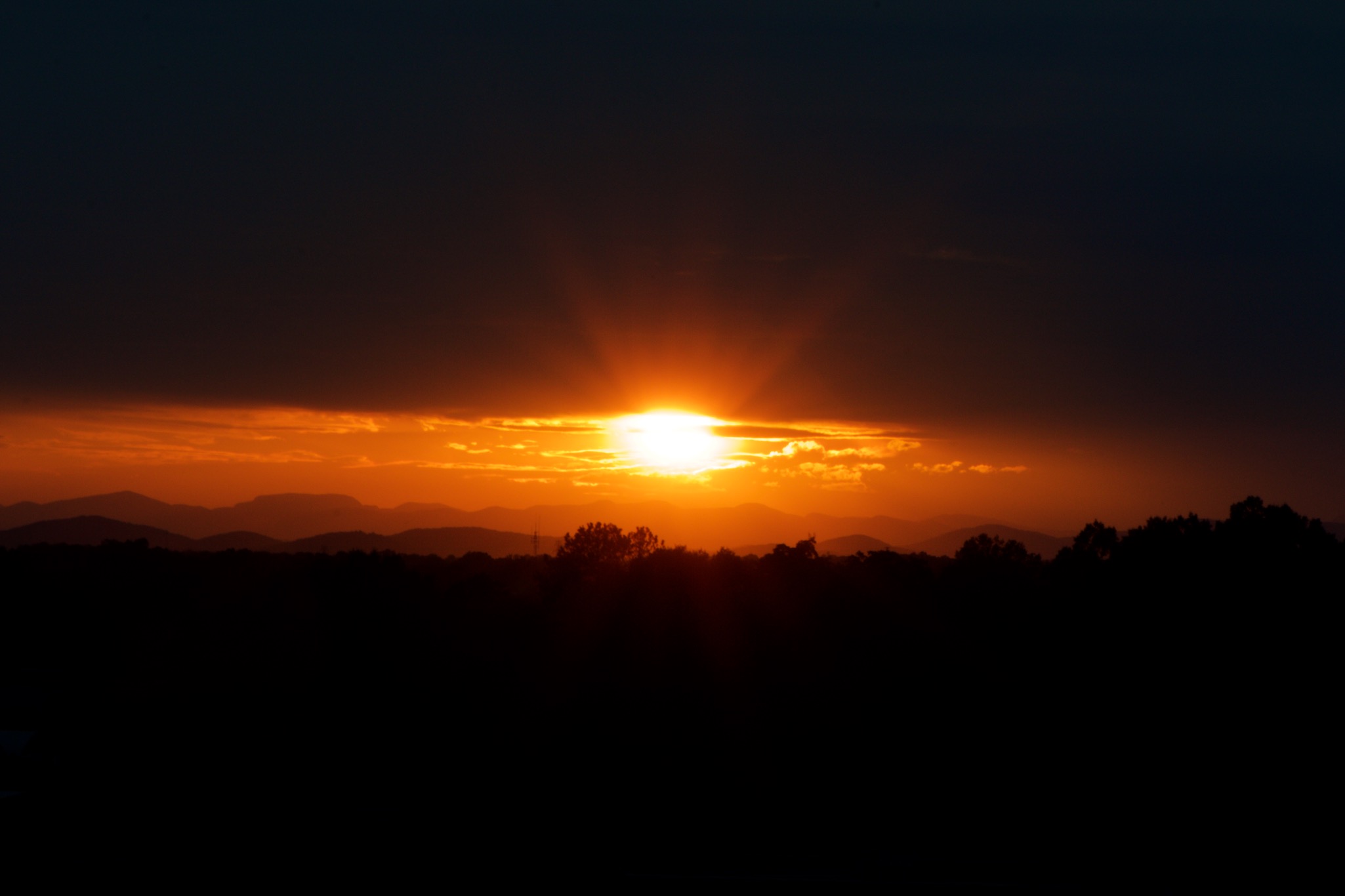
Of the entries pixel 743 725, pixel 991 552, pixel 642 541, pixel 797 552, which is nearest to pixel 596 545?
pixel 642 541

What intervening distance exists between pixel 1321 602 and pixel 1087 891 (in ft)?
74.3

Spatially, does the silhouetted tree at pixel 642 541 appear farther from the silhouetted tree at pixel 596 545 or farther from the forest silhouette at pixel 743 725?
the forest silhouette at pixel 743 725

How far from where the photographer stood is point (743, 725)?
33750 millimetres

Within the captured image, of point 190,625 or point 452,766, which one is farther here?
point 190,625

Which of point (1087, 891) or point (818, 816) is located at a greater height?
point (1087, 891)

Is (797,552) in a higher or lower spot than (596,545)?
higher

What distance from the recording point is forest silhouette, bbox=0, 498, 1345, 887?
2295cm

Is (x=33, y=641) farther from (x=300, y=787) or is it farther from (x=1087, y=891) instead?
(x=1087, y=891)

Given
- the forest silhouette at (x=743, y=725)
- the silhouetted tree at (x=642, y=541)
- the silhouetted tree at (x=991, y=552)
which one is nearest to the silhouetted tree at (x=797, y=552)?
the forest silhouette at (x=743, y=725)

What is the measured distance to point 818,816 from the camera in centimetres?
2694

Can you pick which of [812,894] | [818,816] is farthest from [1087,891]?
[818,816]

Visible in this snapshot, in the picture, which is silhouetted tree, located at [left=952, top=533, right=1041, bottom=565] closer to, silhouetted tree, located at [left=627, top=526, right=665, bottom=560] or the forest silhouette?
the forest silhouette

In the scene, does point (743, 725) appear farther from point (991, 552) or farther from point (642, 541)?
point (642, 541)

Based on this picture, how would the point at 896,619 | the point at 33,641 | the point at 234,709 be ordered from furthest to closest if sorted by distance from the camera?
1. the point at 33,641
2. the point at 896,619
3. the point at 234,709
